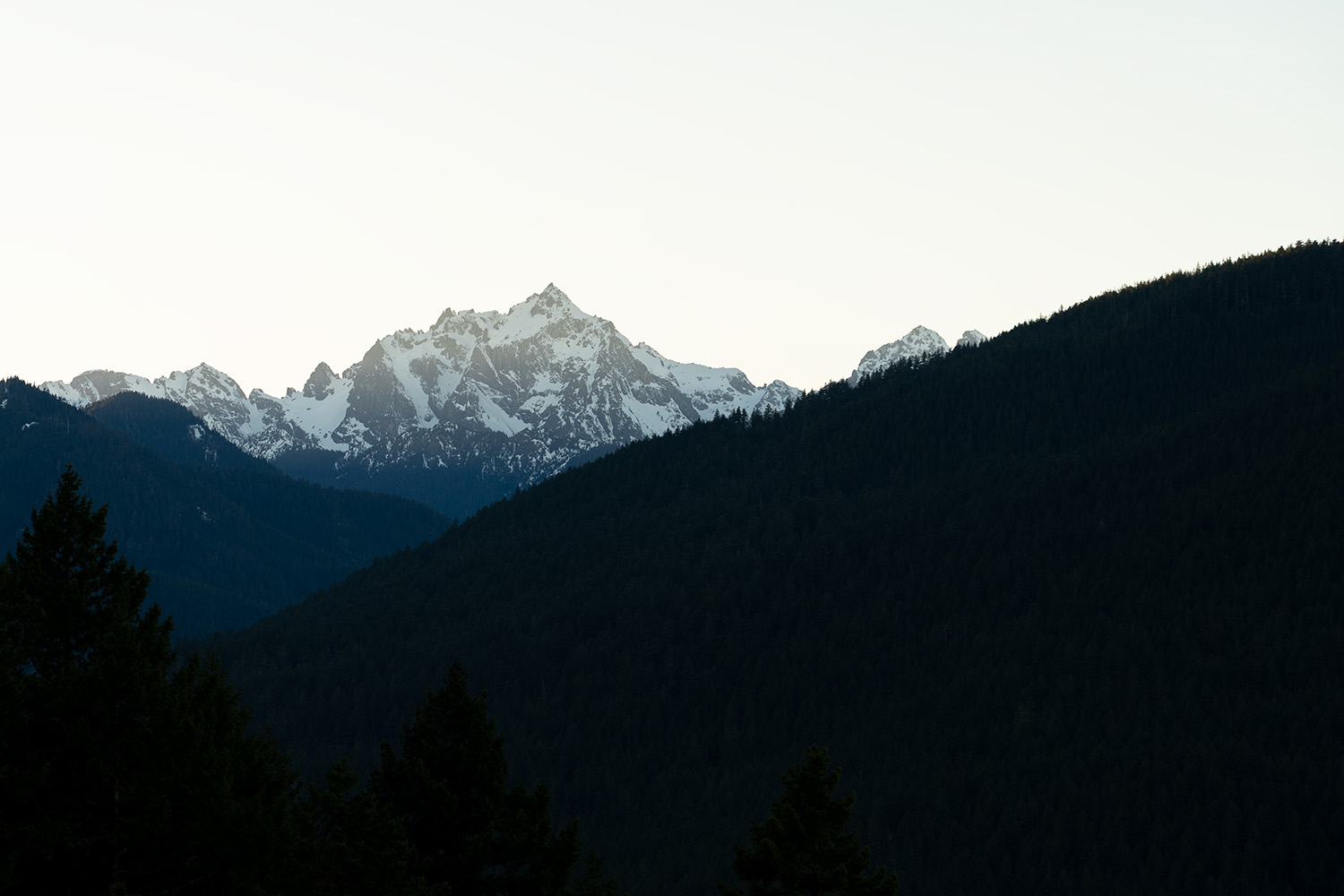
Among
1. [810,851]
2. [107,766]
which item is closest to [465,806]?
[810,851]

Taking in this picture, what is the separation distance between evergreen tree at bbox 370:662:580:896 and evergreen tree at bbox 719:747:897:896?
5.81 meters

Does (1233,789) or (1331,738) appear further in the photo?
(1331,738)

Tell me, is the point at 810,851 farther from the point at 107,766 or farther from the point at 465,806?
the point at 107,766

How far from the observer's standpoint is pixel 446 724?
36.8m

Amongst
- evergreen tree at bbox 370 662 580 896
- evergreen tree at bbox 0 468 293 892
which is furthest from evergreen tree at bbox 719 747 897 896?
evergreen tree at bbox 0 468 293 892

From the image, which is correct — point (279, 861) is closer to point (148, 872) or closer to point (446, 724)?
point (148, 872)

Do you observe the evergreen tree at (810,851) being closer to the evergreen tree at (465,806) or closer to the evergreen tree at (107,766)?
the evergreen tree at (465,806)

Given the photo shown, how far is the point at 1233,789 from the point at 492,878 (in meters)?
171

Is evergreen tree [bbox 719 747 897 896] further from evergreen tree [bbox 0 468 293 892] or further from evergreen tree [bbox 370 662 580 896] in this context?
evergreen tree [bbox 0 468 293 892]

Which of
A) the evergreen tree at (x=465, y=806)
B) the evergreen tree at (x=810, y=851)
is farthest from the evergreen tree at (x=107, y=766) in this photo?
the evergreen tree at (x=810, y=851)

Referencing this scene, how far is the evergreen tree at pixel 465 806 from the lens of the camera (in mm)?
35344

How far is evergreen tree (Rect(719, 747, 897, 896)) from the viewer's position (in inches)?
1281

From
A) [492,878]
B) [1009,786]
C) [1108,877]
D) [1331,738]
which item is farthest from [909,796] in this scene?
[492,878]

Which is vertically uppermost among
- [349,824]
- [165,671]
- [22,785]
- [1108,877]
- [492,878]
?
[165,671]
